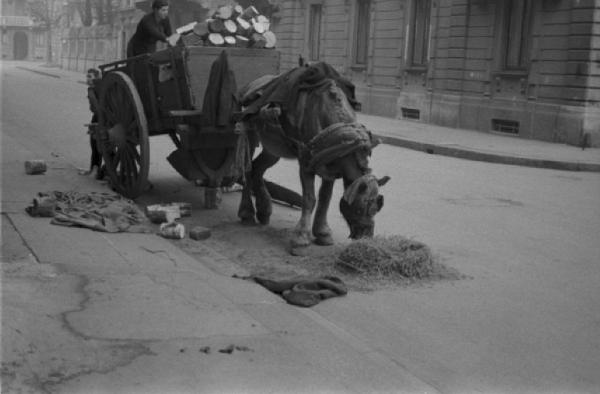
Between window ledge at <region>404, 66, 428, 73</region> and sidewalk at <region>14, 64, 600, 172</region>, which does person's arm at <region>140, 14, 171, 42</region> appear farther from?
window ledge at <region>404, 66, 428, 73</region>

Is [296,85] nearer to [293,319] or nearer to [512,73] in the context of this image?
[293,319]

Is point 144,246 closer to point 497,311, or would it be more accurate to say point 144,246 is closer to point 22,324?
point 22,324

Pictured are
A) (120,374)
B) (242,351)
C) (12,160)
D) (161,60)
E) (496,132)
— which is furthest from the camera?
(496,132)

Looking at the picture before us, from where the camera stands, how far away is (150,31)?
1032 centimetres

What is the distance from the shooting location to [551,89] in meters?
19.8

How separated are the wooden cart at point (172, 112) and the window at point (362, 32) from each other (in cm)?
1994

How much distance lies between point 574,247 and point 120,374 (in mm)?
5548

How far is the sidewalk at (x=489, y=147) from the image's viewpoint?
1616 cm

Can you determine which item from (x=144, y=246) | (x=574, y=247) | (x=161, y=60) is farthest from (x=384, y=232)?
(x=161, y=60)

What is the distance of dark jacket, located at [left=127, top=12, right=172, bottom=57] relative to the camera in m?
10.3

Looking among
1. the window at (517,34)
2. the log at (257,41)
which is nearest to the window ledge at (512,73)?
the window at (517,34)

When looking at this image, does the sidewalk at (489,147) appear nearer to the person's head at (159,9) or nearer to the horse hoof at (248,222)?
the person's head at (159,9)

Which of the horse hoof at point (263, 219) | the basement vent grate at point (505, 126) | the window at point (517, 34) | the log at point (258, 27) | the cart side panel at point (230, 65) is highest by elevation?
the window at point (517, 34)

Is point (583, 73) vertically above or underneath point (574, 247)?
above
